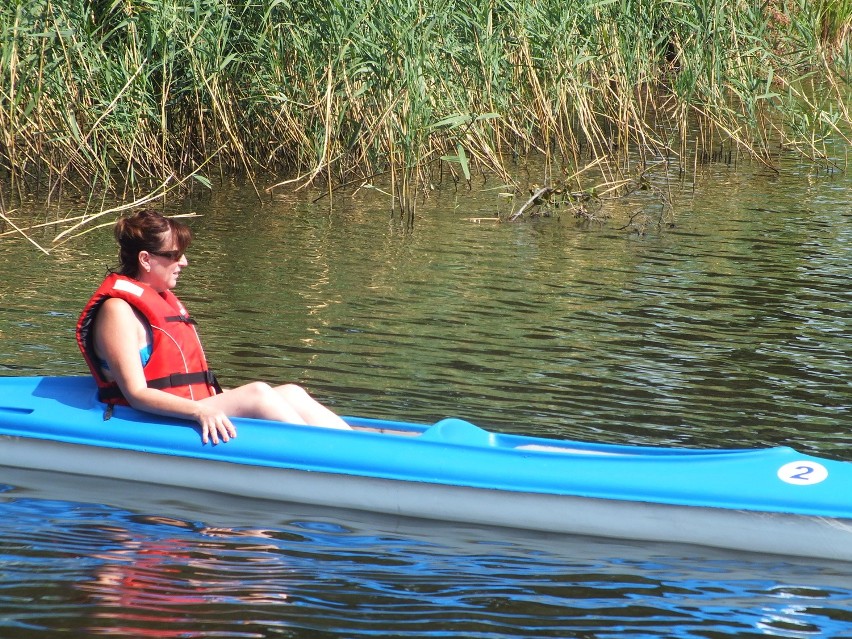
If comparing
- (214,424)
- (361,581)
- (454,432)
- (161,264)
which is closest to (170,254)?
(161,264)

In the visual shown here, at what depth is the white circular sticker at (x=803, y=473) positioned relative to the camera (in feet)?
11.5

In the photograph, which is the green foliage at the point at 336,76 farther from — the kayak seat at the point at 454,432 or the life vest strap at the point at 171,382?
the kayak seat at the point at 454,432

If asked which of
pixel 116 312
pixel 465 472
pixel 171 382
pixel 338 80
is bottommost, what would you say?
pixel 465 472

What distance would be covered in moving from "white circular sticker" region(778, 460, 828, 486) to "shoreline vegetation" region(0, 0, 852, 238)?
159 inches

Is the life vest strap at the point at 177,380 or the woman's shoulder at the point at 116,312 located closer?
the woman's shoulder at the point at 116,312

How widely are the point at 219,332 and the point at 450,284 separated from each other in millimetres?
1478

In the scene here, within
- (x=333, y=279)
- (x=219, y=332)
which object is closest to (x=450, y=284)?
(x=333, y=279)

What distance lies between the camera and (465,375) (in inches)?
204

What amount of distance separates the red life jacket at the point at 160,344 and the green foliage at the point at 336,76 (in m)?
3.40

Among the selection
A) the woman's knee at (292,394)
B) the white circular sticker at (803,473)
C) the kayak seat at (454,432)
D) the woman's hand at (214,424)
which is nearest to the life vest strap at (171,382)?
the woman's hand at (214,424)

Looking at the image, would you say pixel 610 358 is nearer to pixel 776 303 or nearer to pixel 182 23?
pixel 776 303

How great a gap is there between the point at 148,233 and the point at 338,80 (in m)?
4.24

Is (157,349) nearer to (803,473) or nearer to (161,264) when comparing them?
(161,264)

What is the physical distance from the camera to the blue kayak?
3535 mm
